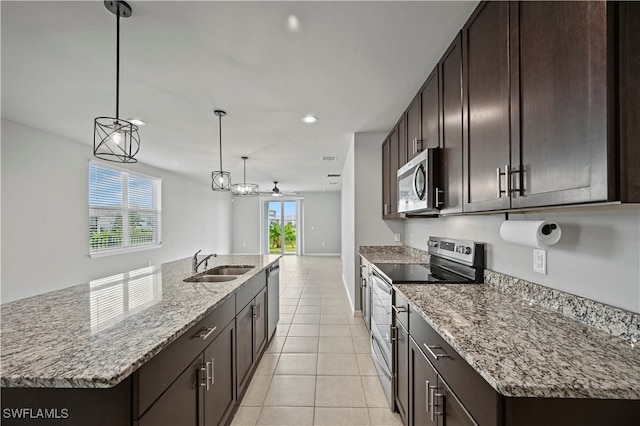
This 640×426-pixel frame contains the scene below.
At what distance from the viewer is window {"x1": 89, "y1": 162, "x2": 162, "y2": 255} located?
4862mm

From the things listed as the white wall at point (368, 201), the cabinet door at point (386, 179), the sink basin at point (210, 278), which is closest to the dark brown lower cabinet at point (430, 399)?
the sink basin at point (210, 278)

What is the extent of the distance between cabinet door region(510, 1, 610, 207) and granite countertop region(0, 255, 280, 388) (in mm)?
1507

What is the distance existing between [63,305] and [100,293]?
26 centimetres

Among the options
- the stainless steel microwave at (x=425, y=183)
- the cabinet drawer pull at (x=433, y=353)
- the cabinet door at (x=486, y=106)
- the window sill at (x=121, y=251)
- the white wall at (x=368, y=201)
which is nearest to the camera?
the cabinet drawer pull at (x=433, y=353)

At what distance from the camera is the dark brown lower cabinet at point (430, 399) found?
1.07 m

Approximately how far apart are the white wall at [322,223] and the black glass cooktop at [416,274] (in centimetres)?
855

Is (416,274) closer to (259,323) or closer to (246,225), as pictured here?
(259,323)

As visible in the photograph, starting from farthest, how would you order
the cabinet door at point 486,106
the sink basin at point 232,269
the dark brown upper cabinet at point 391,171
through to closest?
the dark brown upper cabinet at point 391,171, the sink basin at point 232,269, the cabinet door at point 486,106

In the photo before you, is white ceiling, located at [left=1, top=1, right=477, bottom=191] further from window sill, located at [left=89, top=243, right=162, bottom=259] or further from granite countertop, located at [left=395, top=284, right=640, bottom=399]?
window sill, located at [left=89, top=243, right=162, bottom=259]

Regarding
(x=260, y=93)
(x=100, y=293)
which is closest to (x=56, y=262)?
(x=100, y=293)

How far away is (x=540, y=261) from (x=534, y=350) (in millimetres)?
680

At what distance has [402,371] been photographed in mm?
1824

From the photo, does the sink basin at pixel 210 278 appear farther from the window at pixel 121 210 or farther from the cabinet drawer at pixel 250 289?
the window at pixel 121 210

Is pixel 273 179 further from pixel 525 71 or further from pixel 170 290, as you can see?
pixel 525 71
